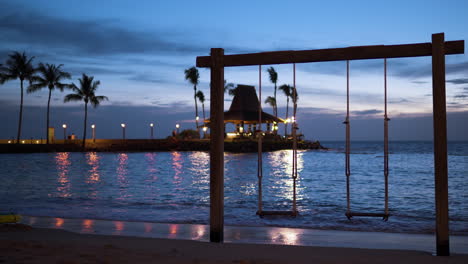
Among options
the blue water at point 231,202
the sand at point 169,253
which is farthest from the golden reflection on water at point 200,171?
the sand at point 169,253

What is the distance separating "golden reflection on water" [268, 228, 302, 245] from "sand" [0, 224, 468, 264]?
2.40ft

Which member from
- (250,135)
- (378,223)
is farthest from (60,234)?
(250,135)

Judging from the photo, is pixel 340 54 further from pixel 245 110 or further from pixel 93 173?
pixel 245 110

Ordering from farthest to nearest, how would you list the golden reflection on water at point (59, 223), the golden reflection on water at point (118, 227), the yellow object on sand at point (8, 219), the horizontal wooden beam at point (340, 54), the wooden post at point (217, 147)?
the golden reflection on water at point (59, 223), the yellow object on sand at point (8, 219), the golden reflection on water at point (118, 227), the wooden post at point (217, 147), the horizontal wooden beam at point (340, 54)

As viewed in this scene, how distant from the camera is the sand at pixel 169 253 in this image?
13.4 ft

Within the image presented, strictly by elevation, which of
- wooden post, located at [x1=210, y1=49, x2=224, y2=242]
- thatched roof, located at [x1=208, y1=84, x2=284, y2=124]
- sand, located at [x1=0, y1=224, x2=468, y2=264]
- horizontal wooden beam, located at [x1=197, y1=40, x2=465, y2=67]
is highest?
thatched roof, located at [x1=208, y1=84, x2=284, y2=124]

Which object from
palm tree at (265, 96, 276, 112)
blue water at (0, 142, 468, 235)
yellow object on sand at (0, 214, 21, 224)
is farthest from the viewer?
palm tree at (265, 96, 276, 112)

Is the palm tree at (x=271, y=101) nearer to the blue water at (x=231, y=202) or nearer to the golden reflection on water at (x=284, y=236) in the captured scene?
the blue water at (x=231, y=202)

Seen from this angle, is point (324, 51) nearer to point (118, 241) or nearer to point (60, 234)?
point (118, 241)

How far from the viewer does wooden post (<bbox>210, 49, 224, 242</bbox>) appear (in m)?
5.11

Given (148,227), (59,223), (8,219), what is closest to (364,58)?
(148,227)

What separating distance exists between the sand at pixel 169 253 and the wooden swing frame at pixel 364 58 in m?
0.42

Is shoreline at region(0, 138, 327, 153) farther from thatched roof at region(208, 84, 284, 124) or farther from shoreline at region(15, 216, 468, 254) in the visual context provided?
shoreline at region(15, 216, 468, 254)

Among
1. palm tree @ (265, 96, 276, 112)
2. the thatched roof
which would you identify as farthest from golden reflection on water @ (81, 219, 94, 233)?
palm tree @ (265, 96, 276, 112)
